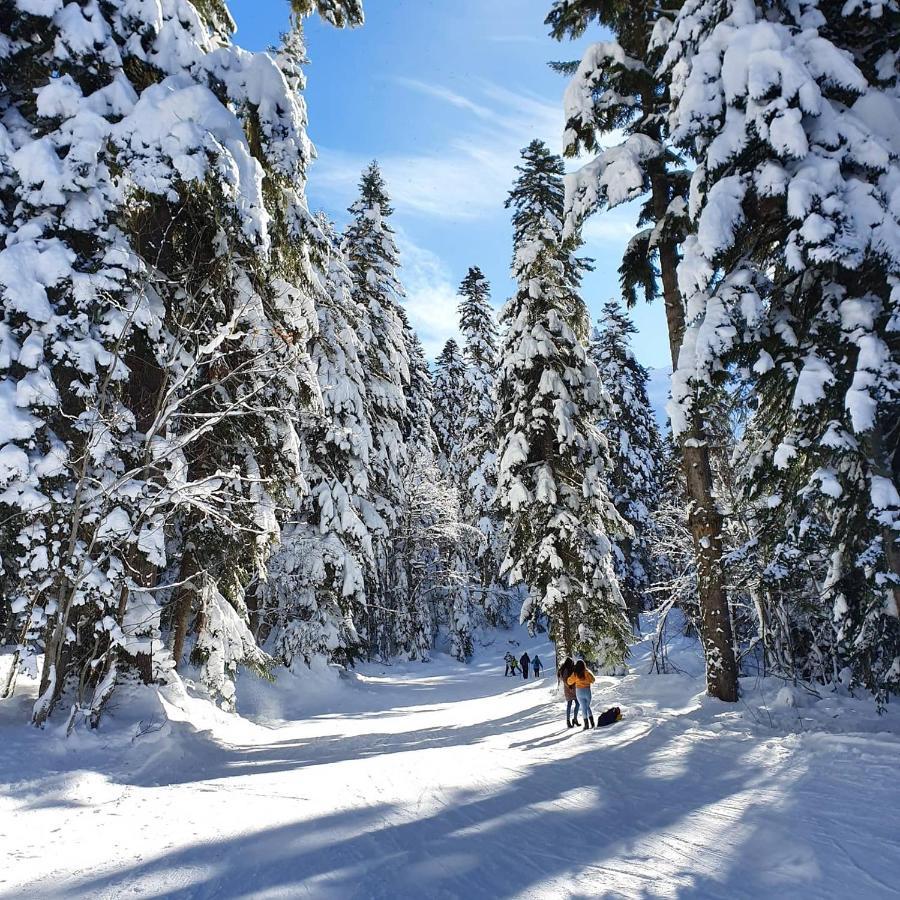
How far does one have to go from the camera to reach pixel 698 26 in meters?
8.44

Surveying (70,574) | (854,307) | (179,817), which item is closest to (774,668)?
(854,307)

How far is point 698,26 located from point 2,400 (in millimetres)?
10340

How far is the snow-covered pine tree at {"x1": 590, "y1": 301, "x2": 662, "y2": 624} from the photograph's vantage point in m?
30.8

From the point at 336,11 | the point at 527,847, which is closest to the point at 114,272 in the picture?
the point at 336,11

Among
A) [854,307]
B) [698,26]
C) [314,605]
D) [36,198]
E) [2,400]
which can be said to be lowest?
[314,605]

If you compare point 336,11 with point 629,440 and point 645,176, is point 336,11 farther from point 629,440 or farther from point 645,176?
point 629,440

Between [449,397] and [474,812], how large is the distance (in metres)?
41.0

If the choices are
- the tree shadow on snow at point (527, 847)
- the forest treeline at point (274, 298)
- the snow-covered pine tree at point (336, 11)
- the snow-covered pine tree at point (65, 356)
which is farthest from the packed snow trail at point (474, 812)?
the snow-covered pine tree at point (336, 11)

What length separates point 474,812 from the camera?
20.0 ft

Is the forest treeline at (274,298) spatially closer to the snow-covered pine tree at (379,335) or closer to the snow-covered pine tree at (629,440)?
the snow-covered pine tree at (379,335)

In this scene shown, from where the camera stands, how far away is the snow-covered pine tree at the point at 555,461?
16266 millimetres

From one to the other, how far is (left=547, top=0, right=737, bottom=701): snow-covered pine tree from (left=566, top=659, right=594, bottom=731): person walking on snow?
223 cm

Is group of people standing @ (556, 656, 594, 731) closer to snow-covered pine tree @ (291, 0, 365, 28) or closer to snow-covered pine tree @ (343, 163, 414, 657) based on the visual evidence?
snow-covered pine tree @ (343, 163, 414, 657)

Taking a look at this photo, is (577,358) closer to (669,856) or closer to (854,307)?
(854,307)
